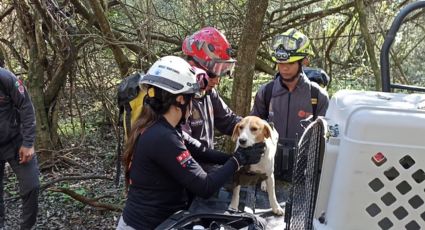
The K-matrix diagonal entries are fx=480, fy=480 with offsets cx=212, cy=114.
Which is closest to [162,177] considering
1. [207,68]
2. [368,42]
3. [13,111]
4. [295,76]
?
[207,68]

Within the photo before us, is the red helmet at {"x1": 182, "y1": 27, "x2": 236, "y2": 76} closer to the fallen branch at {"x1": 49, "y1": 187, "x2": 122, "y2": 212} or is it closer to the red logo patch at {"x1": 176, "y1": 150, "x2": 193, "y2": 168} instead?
the red logo patch at {"x1": 176, "y1": 150, "x2": 193, "y2": 168}

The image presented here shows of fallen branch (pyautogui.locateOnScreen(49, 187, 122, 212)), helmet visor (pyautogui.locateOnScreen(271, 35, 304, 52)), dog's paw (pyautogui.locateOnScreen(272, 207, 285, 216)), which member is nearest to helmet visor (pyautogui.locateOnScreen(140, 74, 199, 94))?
dog's paw (pyautogui.locateOnScreen(272, 207, 285, 216))

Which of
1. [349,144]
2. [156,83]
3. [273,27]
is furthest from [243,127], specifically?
[273,27]

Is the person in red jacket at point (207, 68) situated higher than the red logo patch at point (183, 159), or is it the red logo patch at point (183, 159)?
the person in red jacket at point (207, 68)

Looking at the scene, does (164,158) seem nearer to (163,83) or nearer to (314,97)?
(163,83)

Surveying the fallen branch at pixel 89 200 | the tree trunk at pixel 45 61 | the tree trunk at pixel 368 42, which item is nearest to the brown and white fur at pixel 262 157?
the fallen branch at pixel 89 200

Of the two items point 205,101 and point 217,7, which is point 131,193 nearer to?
point 205,101

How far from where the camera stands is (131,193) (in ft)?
8.27

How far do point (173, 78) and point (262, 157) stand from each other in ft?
2.48

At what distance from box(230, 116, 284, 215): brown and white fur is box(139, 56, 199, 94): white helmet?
18.9 inches

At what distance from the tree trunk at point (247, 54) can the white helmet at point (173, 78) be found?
2.31 m

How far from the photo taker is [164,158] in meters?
2.31

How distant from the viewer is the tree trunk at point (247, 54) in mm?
4633

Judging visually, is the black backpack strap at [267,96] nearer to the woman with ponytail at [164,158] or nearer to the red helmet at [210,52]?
the red helmet at [210,52]
